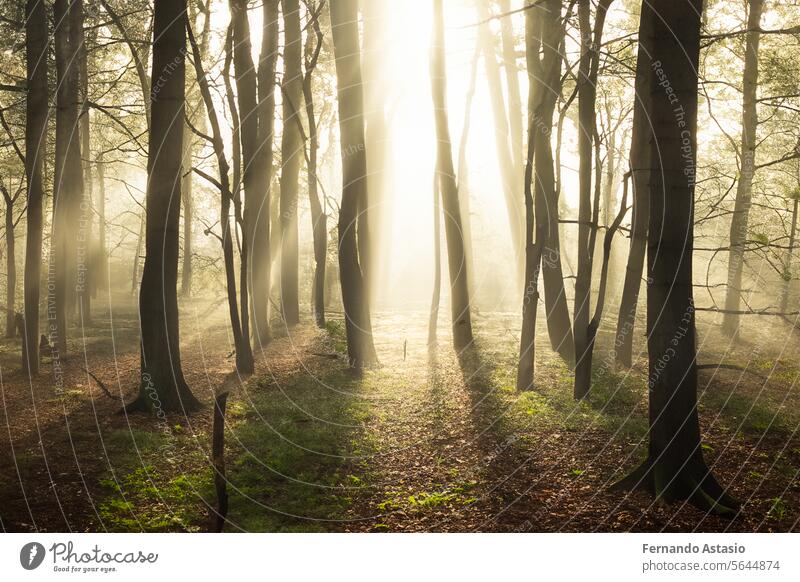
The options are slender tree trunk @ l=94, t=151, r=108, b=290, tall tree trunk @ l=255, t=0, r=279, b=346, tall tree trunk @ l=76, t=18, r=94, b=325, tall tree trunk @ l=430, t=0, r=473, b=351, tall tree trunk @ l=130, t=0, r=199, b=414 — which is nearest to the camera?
tall tree trunk @ l=130, t=0, r=199, b=414

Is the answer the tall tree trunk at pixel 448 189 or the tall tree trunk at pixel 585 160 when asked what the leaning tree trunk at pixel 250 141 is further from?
the tall tree trunk at pixel 585 160

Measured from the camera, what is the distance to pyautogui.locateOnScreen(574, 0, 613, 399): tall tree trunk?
13.4 metres

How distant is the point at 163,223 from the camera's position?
40.9 ft

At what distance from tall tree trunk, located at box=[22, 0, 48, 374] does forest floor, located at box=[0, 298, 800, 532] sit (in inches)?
48.3

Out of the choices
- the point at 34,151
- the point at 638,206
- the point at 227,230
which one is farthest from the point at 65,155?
the point at 638,206

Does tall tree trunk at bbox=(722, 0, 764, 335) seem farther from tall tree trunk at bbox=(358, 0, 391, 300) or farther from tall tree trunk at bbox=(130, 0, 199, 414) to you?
tall tree trunk at bbox=(130, 0, 199, 414)

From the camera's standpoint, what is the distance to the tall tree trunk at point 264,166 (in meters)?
20.2

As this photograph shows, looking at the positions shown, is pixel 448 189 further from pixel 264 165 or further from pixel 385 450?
pixel 385 450

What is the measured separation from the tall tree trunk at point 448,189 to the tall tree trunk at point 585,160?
378 centimetres

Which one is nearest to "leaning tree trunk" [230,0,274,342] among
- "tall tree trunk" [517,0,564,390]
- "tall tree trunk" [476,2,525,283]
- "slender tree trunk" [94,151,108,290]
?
"tall tree trunk" [517,0,564,390]
